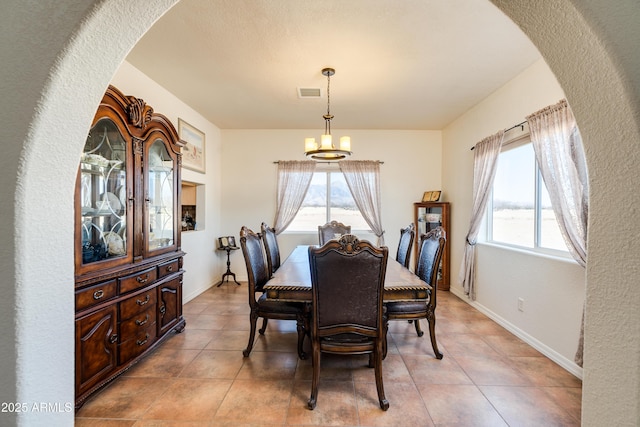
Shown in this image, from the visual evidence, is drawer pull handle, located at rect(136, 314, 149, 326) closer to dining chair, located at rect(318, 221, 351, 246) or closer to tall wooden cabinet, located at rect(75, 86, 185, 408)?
tall wooden cabinet, located at rect(75, 86, 185, 408)

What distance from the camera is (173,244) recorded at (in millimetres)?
2809

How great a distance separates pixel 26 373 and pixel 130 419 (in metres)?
1.33

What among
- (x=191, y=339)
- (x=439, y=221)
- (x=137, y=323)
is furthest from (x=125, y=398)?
(x=439, y=221)

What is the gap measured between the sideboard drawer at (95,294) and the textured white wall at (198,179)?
6.00 feet

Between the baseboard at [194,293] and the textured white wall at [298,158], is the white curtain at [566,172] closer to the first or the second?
the textured white wall at [298,158]

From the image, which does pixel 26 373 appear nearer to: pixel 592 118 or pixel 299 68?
pixel 592 118

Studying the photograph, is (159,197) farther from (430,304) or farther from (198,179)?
(430,304)

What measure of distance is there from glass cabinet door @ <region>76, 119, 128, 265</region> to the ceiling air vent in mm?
1881

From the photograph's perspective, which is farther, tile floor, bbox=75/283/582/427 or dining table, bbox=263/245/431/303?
dining table, bbox=263/245/431/303

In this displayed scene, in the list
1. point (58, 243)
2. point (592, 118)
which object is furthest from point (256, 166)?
point (592, 118)

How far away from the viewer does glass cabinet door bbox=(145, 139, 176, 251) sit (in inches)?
96.4

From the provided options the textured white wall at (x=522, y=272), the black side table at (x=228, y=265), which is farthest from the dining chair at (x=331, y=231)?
the textured white wall at (x=522, y=272)

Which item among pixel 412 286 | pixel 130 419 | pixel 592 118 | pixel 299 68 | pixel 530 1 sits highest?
pixel 299 68

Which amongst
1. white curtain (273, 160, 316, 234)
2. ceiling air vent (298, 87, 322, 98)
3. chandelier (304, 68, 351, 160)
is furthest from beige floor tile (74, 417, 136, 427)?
white curtain (273, 160, 316, 234)
